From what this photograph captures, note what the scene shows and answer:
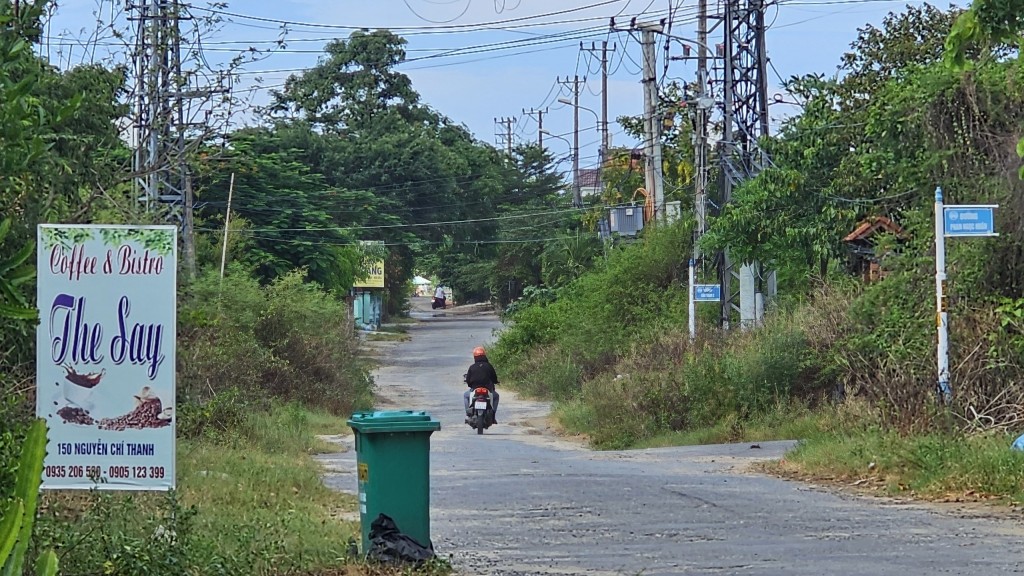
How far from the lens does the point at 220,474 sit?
565 inches

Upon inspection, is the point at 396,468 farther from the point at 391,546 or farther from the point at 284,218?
the point at 284,218

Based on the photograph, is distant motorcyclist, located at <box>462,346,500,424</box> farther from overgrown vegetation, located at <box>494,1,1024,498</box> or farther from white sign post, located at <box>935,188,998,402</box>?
white sign post, located at <box>935,188,998,402</box>

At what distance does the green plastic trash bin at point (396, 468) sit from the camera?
30.8 ft

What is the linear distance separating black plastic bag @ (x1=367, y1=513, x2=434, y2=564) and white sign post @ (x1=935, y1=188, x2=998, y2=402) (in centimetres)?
890

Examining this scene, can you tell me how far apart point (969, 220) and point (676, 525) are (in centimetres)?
587

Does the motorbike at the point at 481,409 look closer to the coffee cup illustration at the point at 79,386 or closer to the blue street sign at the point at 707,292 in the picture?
the blue street sign at the point at 707,292

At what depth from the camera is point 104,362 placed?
920cm

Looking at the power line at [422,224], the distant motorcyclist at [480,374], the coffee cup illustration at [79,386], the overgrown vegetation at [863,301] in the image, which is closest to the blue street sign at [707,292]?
the overgrown vegetation at [863,301]

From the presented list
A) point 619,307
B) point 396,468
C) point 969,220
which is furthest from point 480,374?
point 396,468

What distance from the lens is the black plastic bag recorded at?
30.7 ft

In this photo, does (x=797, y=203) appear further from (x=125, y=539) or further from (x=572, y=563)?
(x=125, y=539)

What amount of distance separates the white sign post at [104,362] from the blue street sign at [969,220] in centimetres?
989

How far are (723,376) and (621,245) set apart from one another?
16734mm

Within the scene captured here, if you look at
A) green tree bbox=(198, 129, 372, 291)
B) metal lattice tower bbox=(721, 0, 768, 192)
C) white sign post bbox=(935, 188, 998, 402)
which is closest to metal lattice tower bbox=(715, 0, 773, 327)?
metal lattice tower bbox=(721, 0, 768, 192)
